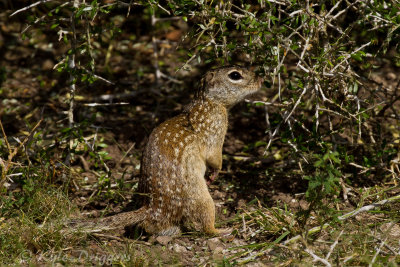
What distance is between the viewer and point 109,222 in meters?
4.76

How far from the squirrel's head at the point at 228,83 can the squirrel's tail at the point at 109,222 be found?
1.50m

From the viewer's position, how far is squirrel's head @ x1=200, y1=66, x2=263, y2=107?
5.57 metres

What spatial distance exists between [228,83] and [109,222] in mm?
1958

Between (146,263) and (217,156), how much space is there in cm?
149

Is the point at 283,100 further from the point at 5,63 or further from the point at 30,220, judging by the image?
the point at 5,63

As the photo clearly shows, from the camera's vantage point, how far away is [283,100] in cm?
549

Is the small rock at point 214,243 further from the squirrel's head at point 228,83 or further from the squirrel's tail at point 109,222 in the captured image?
the squirrel's head at point 228,83

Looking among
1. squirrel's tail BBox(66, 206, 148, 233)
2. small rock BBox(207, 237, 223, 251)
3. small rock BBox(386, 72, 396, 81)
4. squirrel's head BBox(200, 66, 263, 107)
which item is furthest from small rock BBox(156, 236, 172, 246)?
small rock BBox(386, 72, 396, 81)

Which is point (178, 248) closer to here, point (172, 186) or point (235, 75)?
point (172, 186)

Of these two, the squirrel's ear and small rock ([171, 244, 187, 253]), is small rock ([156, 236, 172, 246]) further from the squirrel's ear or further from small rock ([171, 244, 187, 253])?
the squirrel's ear

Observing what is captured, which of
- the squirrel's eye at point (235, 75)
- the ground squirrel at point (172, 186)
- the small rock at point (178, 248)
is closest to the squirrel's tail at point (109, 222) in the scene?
the ground squirrel at point (172, 186)

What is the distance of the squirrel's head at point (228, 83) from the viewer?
5.57 metres

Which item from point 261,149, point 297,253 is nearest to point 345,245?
point 297,253

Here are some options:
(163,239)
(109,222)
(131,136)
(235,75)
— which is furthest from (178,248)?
(131,136)
